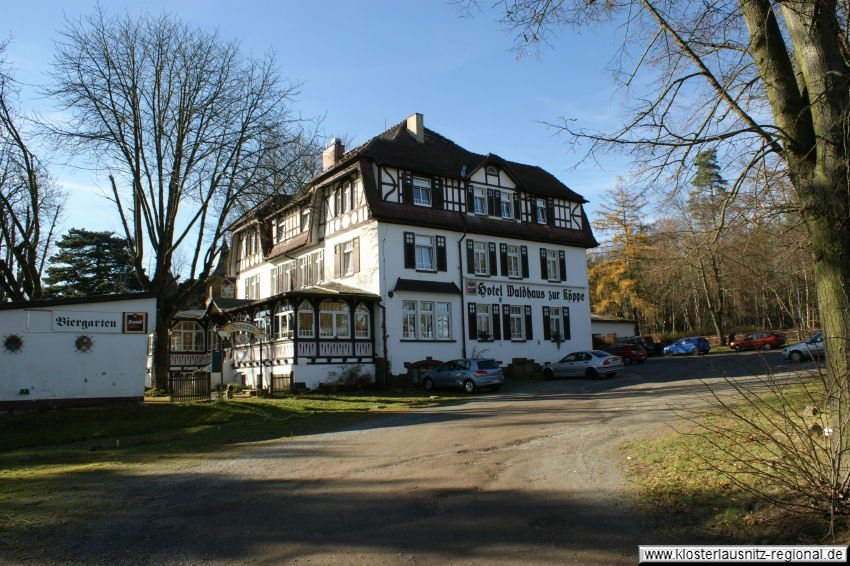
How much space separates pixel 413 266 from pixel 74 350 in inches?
610

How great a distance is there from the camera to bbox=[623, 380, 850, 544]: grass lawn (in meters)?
5.63

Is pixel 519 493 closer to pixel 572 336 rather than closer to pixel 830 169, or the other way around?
pixel 830 169

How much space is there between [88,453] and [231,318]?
21.3 metres

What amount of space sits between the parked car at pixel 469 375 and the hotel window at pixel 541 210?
13.4 meters

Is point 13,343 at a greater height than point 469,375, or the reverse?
point 13,343

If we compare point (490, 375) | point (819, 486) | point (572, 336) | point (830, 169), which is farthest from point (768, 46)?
point (572, 336)

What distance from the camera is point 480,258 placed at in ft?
109

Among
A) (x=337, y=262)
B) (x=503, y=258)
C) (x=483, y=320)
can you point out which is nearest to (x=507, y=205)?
(x=503, y=258)

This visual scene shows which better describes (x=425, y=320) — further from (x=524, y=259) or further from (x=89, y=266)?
(x=89, y=266)

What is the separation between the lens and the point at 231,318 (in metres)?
34.8

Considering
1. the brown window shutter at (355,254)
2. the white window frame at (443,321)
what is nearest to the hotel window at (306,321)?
the brown window shutter at (355,254)

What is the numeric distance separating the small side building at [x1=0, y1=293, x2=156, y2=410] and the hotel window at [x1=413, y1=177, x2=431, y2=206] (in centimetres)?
1462

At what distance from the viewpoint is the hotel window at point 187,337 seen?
1447 inches

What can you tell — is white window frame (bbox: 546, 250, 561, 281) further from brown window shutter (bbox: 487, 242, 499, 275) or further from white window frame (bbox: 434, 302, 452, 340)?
white window frame (bbox: 434, 302, 452, 340)
